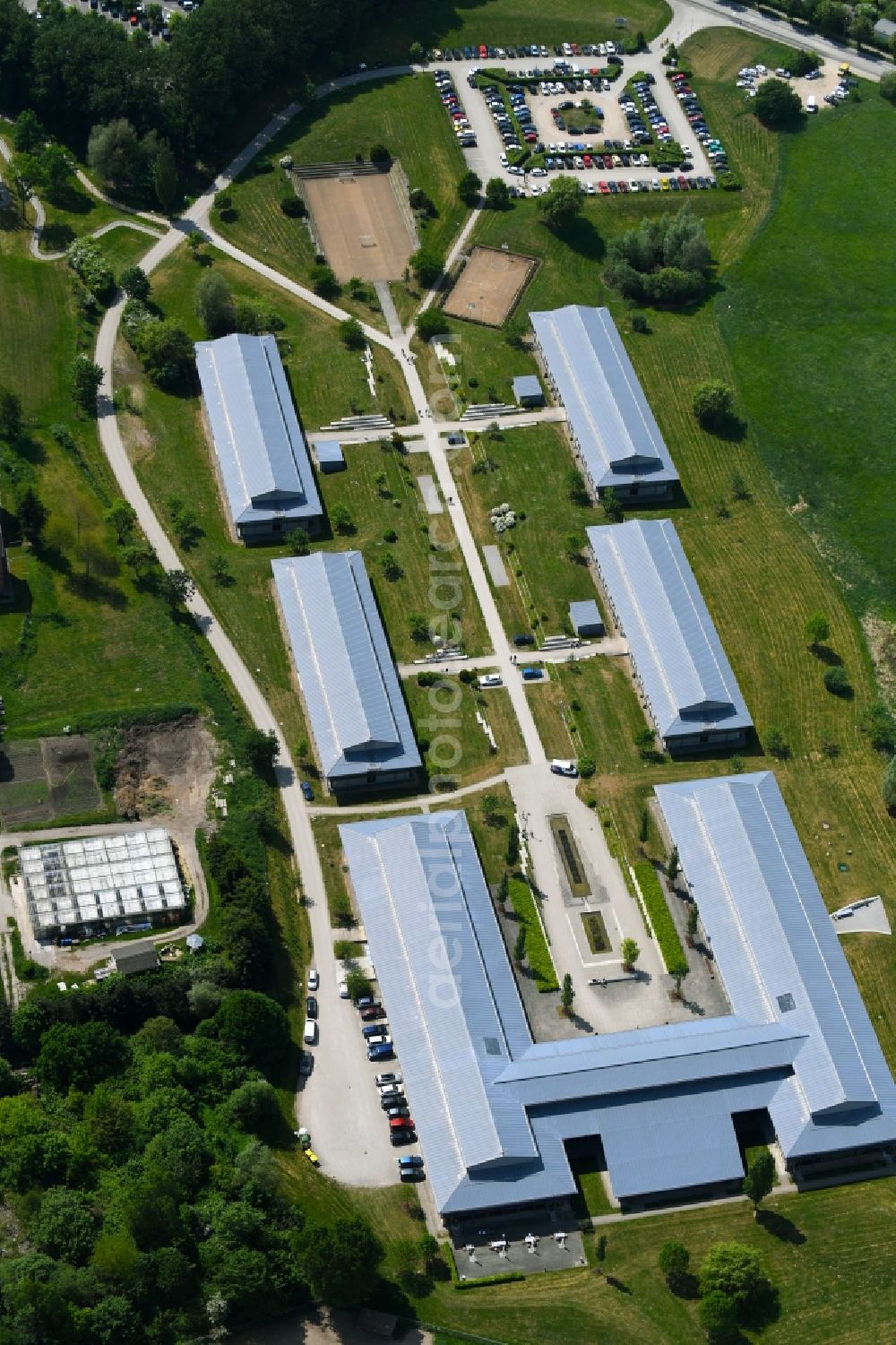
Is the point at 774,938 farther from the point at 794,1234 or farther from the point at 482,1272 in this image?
the point at 482,1272

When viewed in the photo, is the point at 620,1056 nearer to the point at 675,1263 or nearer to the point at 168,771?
the point at 675,1263

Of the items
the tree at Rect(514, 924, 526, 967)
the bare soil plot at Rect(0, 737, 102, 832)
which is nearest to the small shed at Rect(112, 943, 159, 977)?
the bare soil plot at Rect(0, 737, 102, 832)

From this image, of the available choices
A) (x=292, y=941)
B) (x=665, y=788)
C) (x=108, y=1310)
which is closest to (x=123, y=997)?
(x=292, y=941)

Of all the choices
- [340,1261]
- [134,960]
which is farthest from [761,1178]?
[134,960]

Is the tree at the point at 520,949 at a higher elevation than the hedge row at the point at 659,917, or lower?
lower

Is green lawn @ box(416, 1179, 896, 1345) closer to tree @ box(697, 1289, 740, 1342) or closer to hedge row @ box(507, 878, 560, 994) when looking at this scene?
tree @ box(697, 1289, 740, 1342)

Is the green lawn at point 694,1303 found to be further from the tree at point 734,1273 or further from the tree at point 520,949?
the tree at point 520,949

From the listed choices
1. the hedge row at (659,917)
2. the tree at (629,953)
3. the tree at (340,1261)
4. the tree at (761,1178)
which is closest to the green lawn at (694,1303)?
the tree at (761,1178)
